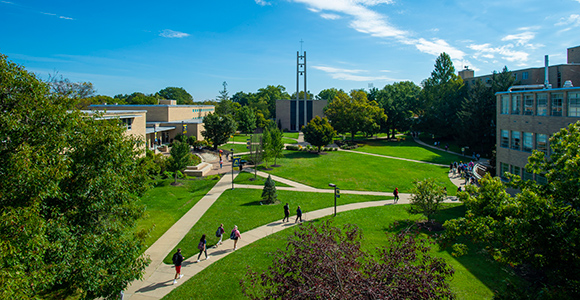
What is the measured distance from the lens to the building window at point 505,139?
25.0 metres

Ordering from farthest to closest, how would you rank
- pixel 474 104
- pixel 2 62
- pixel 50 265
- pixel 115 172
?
Answer: pixel 474 104 → pixel 115 172 → pixel 2 62 → pixel 50 265

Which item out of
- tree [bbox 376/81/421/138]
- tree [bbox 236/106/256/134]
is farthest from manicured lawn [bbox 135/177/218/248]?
tree [bbox 376/81/421/138]

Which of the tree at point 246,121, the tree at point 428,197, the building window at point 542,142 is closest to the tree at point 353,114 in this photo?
the tree at point 246,121

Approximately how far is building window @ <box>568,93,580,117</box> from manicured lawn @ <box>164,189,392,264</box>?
45.5 ft

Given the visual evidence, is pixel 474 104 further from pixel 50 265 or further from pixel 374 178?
pixel 50 265

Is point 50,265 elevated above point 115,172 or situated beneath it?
situated beneath

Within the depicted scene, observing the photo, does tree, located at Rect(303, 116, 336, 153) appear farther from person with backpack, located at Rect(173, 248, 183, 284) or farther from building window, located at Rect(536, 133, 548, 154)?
person with backpack, located at Rect(173, 248, 183, 284)

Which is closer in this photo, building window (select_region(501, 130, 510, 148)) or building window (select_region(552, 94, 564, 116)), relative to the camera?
building window (select_region(552, 94, 564, 116))

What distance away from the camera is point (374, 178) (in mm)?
36250

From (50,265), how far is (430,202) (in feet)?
63.4

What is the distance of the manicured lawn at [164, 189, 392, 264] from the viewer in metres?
17.7

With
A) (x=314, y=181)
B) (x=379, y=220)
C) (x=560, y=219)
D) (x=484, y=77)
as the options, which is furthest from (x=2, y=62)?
(x=484, y=77)

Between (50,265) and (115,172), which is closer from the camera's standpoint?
(50,265)

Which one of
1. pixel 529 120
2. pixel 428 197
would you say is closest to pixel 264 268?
pixel 428 197
